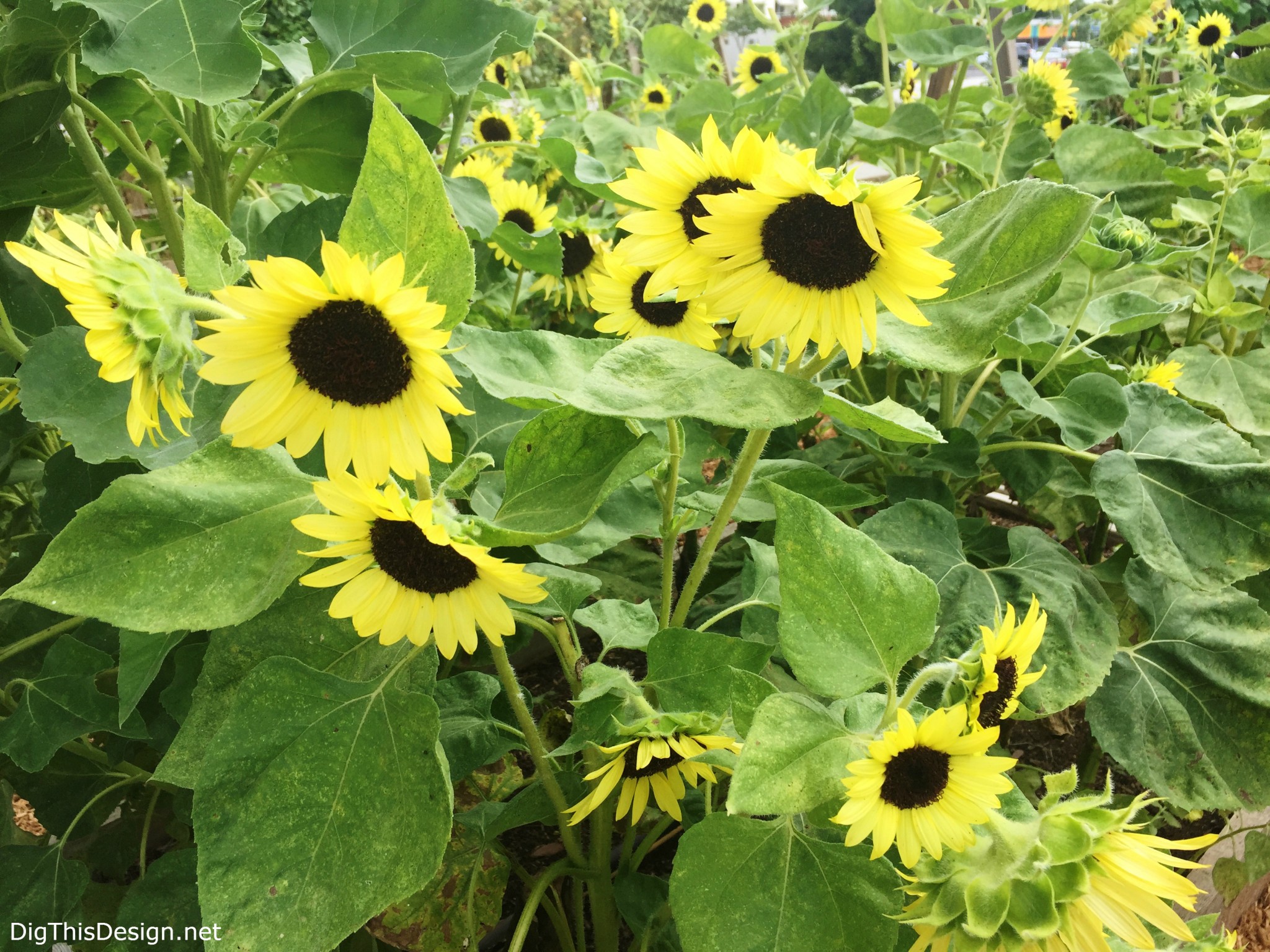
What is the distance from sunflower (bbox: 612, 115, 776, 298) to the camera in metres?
0.33

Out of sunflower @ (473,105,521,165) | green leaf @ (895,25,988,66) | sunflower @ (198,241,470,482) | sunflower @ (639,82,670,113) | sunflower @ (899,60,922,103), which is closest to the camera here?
sunflower @ (198,241,470,482)

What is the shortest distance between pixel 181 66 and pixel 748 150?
0.25m

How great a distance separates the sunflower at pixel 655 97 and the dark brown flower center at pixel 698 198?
3.89 ft

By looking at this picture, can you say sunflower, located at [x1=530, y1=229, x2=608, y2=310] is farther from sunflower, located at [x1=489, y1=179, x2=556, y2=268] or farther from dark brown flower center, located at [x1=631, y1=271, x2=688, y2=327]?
dark brown flower center, located at [x1=631, y1=271, x2=688, y2=327]

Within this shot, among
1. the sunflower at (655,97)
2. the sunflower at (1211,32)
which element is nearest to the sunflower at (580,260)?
the sunflower at (655,97)

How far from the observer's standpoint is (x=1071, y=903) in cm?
27

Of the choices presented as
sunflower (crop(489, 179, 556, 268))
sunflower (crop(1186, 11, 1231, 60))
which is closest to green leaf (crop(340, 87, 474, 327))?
sunflower (crop(489, 179, 556, 268))

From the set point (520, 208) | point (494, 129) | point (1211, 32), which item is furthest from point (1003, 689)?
point (1211, 32)

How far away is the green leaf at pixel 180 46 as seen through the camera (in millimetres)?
351

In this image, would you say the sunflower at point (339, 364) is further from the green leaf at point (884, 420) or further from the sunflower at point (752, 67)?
the sunflower at point (752, 67)

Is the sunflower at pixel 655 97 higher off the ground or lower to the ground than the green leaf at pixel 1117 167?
lower

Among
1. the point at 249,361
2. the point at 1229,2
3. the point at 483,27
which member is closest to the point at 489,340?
the point at 249,361

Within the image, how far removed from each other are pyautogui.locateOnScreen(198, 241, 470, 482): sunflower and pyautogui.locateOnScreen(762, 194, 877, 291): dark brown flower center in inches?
5.0

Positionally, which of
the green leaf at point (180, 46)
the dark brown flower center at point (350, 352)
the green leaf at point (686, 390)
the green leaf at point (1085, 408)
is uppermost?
the green leaf at point (180, 46)
